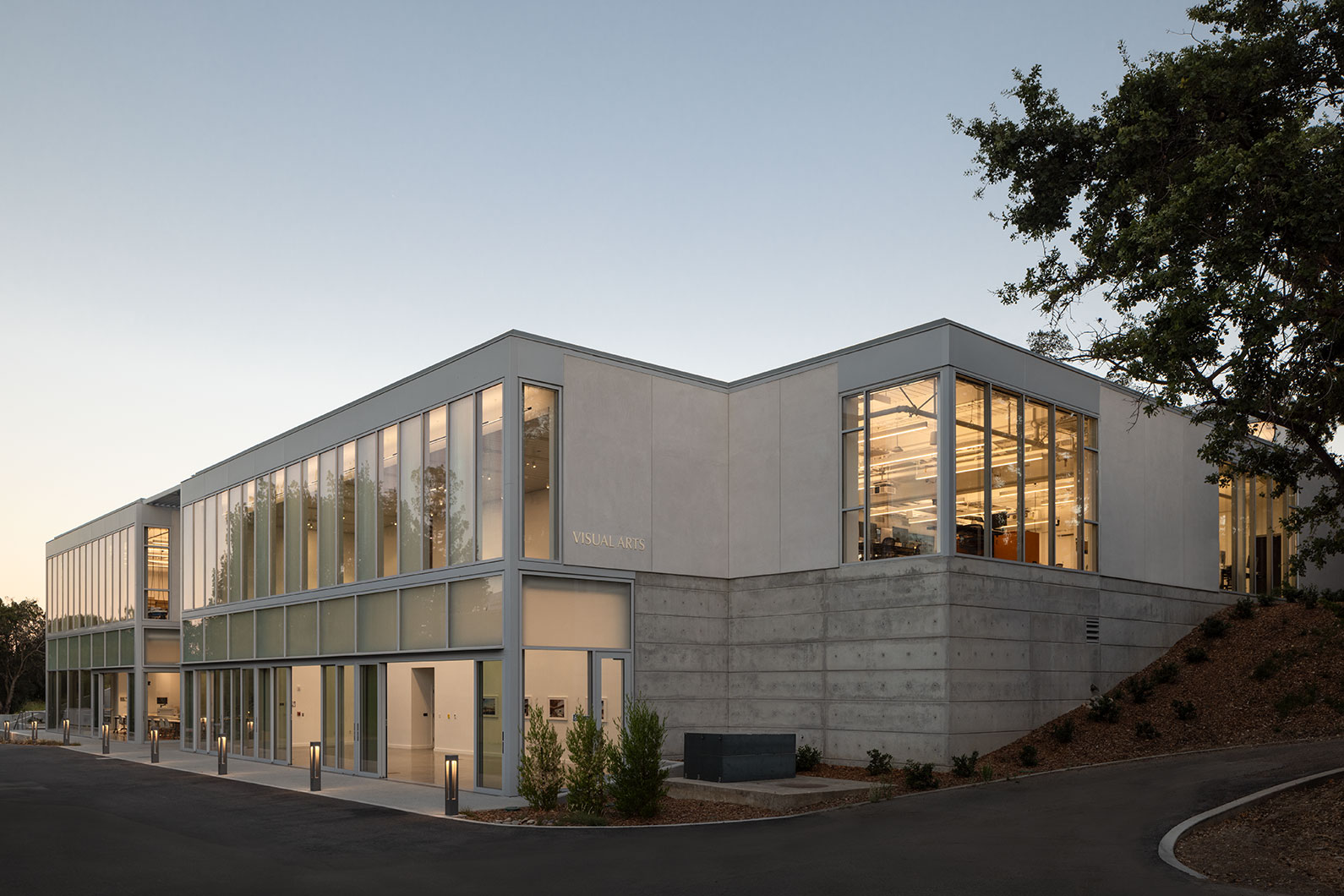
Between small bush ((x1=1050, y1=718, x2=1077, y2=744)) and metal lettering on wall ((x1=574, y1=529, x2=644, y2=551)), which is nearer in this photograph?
small bush ((x1=1050, y1=718, x2=1077, y2=744))

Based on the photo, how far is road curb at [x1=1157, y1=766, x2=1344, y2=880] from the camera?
1151 cm

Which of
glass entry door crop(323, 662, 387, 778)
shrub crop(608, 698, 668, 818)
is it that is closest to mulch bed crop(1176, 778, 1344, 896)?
shrub crop(608, 698, 668, 818)

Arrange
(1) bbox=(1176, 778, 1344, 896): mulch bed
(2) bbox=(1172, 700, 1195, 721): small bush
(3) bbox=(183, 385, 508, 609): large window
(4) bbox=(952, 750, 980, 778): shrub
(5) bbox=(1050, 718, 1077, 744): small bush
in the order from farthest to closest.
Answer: (2) bbox=(1172, 700, 1195, 721): small bush < (3) bbox=(183, 385, 508, 609): large window < (5) bbox=(1050, 718, 1077, 744): small bush < (4) bbox=(952, 750, 980, 778): shrub < (1) bbox=(1176, 778, 1344, 896): mulch bed

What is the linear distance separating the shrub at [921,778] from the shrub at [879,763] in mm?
1545

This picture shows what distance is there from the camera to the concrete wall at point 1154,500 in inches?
967

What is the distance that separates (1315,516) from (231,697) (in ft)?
89.0

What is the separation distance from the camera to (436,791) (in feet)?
68.5

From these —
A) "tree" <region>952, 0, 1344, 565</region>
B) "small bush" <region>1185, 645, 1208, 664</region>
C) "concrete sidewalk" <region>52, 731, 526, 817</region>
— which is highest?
"tree" <region>952, 0, 1344, 565</region>

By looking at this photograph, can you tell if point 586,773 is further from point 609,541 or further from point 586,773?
point 609,541

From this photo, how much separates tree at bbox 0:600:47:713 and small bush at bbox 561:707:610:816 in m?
70.2

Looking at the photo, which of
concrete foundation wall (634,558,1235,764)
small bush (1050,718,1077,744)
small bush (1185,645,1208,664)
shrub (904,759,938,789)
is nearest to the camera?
shrub (904,759,938,789)

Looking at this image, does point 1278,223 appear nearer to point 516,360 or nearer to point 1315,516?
point 1315,516

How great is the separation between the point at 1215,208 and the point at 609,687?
539 inches

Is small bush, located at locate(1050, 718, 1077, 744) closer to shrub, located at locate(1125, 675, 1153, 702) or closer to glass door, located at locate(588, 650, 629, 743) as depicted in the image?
shrub, located at locate(1125, 675, 1153, 702)
